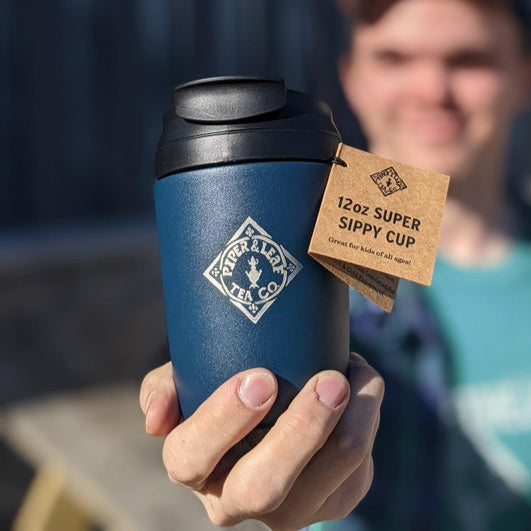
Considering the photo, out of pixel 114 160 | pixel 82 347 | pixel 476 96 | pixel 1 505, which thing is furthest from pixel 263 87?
pixel 114 160

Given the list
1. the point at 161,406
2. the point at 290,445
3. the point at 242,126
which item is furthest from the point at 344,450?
the point at 242,126

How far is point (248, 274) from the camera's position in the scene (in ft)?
2.42

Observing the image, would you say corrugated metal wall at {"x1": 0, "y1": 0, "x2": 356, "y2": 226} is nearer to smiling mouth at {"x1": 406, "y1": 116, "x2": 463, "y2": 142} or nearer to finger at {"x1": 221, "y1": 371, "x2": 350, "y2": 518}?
smiling mouth at {"x1": 406, "y1": 116, "x2": 463, "y2": 142}

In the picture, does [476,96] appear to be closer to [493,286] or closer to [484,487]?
[493,286]

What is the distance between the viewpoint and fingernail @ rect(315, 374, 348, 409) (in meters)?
0.75

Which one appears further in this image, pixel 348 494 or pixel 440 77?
pixel 440 77

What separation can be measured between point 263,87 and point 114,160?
456 cm

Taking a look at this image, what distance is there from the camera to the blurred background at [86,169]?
4.41m

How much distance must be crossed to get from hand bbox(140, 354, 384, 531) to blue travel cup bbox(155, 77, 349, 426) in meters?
0.03

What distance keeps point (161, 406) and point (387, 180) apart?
0.32m

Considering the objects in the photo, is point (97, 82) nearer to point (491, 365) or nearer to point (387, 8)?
point (387, 8)

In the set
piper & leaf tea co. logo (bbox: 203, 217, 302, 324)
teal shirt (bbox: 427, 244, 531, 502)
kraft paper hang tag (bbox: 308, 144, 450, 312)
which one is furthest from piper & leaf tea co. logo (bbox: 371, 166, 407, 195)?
teal shirt (bbox: 427, 244, 531, 502)

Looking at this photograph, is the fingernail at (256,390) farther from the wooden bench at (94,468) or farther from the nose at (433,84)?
the wooden bench at (94,468)

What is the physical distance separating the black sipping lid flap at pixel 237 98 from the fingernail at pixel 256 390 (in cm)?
23
